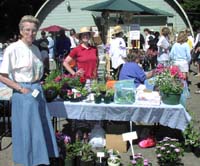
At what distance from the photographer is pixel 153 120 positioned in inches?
268

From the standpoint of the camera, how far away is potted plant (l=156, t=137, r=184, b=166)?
6.19 metres

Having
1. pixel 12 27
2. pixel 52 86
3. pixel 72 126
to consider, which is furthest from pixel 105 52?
pixel 12 27

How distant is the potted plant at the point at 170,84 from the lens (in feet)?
22.3

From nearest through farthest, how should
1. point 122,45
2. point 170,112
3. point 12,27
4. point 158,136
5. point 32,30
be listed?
point 32,30 → point 170,112 → point 158,136 → point 122,45 → point 12,27

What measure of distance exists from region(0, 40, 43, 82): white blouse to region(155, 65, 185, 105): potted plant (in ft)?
7.39

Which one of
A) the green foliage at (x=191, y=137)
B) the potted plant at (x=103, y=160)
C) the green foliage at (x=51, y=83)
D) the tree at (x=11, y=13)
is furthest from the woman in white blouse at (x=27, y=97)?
the tree at (x=11, y=13)

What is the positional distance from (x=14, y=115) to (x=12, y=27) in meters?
36.7

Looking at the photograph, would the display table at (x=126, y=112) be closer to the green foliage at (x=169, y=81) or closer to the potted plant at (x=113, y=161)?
the green foliage at (x=169, y=81)

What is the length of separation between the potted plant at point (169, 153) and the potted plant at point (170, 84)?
2.40 ft

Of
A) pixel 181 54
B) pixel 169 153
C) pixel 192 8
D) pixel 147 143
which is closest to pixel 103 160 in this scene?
pixel 169 153

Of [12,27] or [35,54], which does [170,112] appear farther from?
[12,27]

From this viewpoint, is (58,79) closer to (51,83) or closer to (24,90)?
(51,83)

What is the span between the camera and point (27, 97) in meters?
5.29

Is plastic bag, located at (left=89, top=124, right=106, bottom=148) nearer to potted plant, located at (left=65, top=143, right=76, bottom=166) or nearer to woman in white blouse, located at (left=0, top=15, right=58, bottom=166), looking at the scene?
potted plant, located at (left=65, top=143, right=76, bottom=166)
